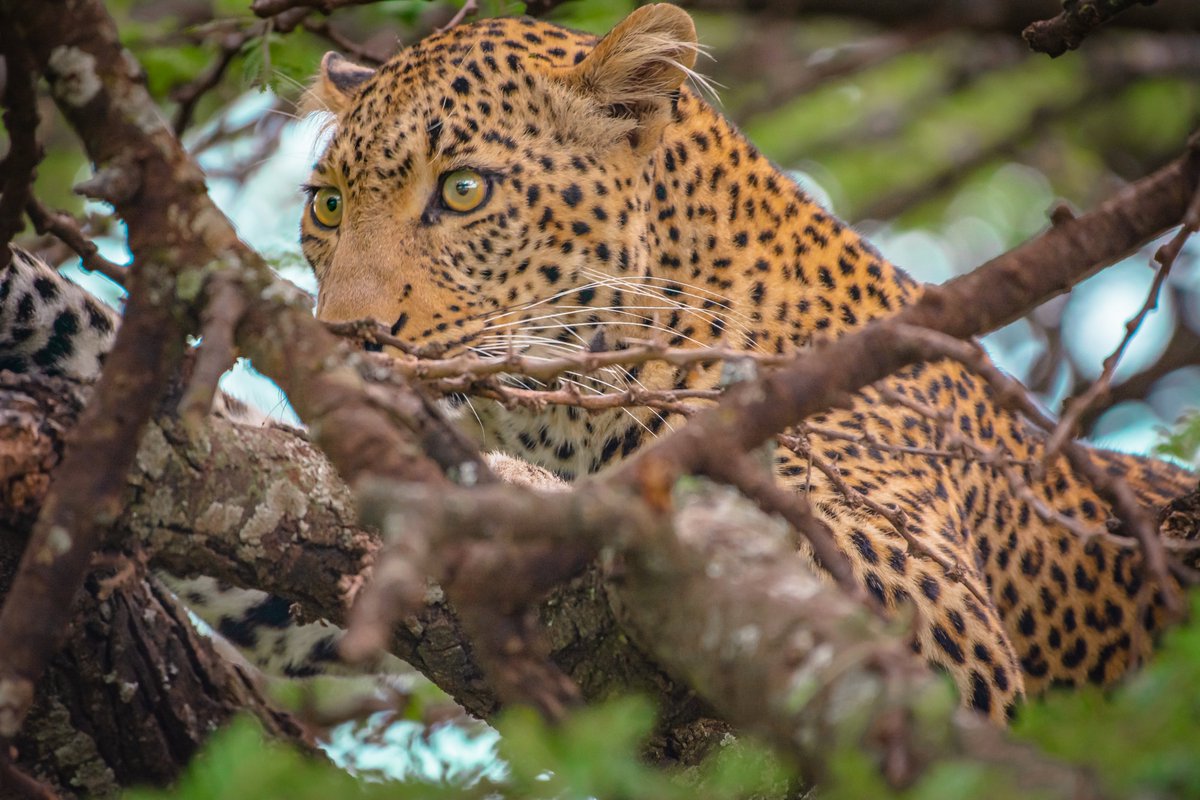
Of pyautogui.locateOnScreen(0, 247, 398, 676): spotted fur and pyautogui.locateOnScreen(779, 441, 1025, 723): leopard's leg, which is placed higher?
pyautogui.locateOnScreen(779, 441, 1025, 723): leopard's leg

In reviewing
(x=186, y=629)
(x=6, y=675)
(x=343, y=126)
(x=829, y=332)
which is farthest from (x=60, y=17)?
(x=829, y=332)

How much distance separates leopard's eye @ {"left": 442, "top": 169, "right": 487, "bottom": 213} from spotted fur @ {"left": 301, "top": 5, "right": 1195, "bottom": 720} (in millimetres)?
37

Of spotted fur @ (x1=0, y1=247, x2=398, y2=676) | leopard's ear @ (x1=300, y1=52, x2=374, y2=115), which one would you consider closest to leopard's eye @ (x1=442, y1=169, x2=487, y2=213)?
leopard's ear @ (x1=300, y1=52, x2=374, y2=115)

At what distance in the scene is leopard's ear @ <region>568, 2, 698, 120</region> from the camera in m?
5.94

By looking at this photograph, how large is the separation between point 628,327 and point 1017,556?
6.73 ft

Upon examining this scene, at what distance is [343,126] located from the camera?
6316mm

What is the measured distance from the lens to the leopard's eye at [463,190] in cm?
600

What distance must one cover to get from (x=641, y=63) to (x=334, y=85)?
1687mm

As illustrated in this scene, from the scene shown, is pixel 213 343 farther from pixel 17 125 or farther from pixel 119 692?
pixel 119 692

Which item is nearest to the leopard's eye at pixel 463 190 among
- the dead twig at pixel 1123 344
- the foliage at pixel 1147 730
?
the dead twig at pixel 1123 344

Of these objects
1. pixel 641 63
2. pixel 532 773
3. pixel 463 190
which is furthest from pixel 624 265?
pixel 532 773

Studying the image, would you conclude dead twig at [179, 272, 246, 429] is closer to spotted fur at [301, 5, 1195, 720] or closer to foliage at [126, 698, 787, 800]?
foliage at [126, 698, 787, 800]

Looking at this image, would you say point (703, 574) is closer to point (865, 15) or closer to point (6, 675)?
point (6, 675)

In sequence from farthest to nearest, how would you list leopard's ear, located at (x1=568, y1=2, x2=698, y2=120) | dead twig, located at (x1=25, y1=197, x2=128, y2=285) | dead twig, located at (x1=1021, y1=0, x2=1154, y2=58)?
leopard's ear, located at (x1=568, y1=2, x2=698, y2=120), dead twig, located at (x1=1021, y1=0, x2=1154, y2=58), dead twig, located at (x1=25, y1=197, x2=128, y2=285)
